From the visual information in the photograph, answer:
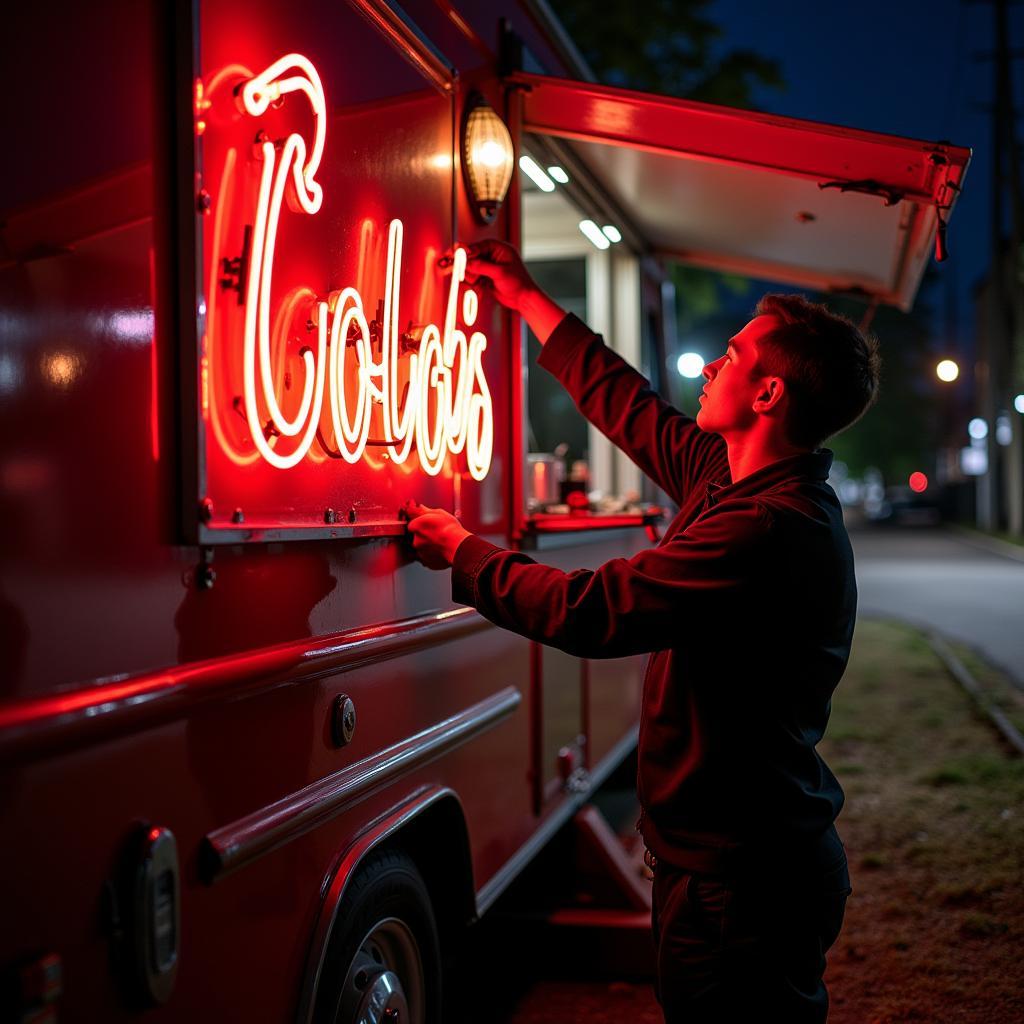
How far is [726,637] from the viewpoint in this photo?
2.34m

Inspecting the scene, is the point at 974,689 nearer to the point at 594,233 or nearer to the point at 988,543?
the point at 594,233

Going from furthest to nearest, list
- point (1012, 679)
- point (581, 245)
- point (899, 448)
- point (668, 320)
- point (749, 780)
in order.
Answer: point (899, 448)
point (1012, 679)
point (668, 320)
point (581, 245)
point (749, 780)

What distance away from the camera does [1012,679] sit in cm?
1020

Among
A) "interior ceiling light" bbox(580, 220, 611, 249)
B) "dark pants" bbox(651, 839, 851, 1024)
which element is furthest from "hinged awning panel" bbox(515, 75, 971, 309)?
"dark pants" bbox(651, 839, 851, 1024)

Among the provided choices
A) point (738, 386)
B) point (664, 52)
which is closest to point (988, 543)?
point (664, 52)

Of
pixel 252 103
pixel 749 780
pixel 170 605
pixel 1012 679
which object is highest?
pixel 252 103

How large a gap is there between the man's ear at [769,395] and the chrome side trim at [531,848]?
168 centimetres

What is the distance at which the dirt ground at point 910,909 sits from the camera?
4.05m

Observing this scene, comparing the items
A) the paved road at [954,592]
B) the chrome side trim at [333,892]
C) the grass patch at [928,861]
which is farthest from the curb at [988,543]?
the chrome side trim at [333,892]

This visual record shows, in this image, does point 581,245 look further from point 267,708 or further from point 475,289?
point 267,708

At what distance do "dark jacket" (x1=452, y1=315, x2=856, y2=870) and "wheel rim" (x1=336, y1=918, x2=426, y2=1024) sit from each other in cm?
74

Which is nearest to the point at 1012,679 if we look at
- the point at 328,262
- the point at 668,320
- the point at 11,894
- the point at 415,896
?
the point at 668,320

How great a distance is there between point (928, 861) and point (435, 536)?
13.2ft

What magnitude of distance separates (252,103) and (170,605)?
0.95 metres
